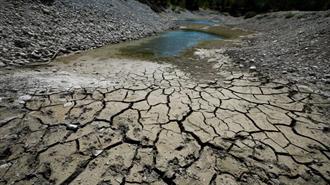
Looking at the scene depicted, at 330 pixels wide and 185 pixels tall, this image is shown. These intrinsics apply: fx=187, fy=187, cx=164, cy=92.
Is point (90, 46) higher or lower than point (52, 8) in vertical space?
lower

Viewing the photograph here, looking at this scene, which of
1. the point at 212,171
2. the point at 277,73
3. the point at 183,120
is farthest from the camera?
the point at 277,73

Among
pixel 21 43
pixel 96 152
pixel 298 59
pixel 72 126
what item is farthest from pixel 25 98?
pixel 298 59

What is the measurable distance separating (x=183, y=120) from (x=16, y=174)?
186cm

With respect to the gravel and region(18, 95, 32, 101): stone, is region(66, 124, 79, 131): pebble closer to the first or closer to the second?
region(18, 95, 32, 101): stone

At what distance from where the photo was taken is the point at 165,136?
7.40 ft

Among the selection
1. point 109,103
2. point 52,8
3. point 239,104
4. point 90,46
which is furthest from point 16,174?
point 52,8

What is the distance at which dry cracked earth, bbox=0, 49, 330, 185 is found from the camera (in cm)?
177

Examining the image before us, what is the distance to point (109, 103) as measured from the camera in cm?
288

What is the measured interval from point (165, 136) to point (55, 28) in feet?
18.8

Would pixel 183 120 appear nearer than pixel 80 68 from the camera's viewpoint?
Yes

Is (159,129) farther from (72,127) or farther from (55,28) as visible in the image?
(55,28)

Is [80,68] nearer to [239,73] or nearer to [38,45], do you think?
[38,45]

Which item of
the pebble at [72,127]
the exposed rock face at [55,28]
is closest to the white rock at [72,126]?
the pebble at [72,127]

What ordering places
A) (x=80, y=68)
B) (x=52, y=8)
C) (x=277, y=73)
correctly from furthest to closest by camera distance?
(x=52, y=8) < (x=80, y=68) < (x=277, y=73)
